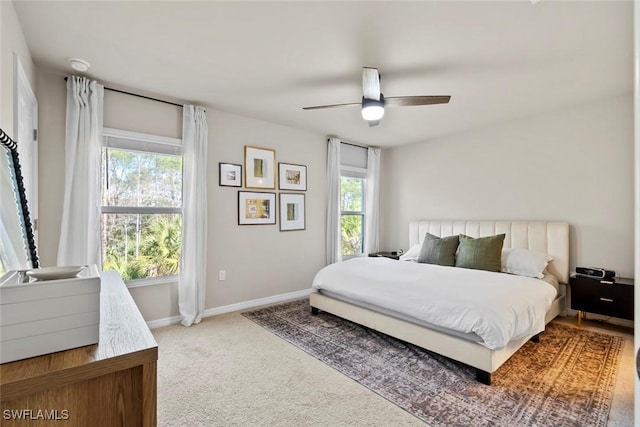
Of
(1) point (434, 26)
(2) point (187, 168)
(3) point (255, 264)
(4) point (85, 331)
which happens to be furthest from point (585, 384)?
(2) point (187, 168)

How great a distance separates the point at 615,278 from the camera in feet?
11.0

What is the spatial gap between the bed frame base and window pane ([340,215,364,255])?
1.92 metres

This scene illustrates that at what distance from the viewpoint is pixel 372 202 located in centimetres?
562

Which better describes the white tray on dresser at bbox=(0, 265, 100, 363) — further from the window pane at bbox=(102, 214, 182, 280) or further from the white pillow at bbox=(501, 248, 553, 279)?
the white pillow at bbox=(501, 248, 553, 279)

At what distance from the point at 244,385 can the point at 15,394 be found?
1.80 m

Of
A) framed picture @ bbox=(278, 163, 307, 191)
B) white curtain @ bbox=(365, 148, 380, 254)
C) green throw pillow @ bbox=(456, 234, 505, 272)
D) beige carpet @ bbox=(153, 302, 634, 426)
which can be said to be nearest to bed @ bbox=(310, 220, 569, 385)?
green throw pillow @ bbox=(456, 234, 505, 272)

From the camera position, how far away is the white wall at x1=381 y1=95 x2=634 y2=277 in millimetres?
3432

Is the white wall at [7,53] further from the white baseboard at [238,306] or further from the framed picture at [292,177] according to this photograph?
the framed picture at [292,177]

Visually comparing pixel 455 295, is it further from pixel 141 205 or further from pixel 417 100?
pixel 141 205

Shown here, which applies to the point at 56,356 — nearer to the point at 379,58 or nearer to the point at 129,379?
the point at 129,379

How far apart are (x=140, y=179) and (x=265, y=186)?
1.53 m

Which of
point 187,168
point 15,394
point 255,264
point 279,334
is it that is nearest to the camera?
point 15,394

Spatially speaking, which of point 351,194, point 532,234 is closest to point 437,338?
point 532,234

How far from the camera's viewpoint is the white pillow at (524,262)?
3.46 meters
